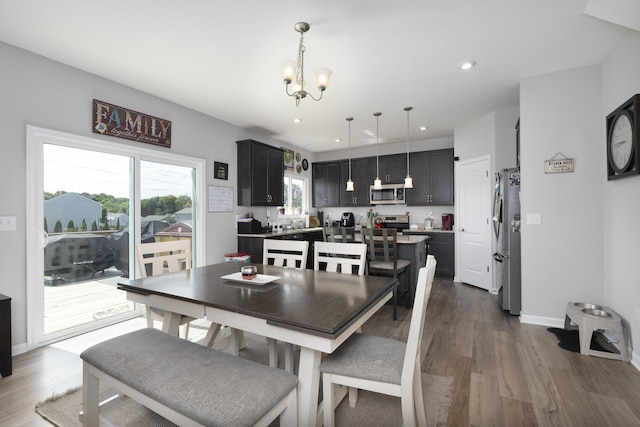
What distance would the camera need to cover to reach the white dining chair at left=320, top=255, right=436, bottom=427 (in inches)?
50.4

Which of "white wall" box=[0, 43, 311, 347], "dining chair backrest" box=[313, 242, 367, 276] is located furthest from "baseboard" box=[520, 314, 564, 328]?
"white wall" box=[0, 43, 311, 347]

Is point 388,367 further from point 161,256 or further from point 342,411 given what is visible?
point 161,256

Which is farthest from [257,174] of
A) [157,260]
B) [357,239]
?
[157,260]

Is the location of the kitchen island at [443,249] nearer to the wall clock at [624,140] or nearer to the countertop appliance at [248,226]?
the wall clock at [624,140]

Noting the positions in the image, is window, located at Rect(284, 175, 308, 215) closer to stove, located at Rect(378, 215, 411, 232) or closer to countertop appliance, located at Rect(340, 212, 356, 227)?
countertop appliance, located at Rect(340, 212, 356, 227)

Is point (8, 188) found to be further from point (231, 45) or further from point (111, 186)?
point (231, 45)

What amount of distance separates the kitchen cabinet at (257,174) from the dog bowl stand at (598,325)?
413cm

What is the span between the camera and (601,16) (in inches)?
81.9

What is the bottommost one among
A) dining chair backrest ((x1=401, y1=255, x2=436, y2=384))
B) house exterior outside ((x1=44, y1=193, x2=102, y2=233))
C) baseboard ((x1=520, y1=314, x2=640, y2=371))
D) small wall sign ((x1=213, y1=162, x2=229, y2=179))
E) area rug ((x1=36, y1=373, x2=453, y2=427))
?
area rug ((x1=36, y1=373, x2=453, y2=427))

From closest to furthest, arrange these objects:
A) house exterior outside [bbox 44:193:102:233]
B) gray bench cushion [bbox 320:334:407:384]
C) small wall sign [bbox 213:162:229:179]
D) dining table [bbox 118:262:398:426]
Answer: dining table [bbox 118:262:398:426], gray bench cushion [bbox 320:334:407:384], house exterior outside [bbox 44:193:102:233], small wall sign [bbox 213:162:229:179]

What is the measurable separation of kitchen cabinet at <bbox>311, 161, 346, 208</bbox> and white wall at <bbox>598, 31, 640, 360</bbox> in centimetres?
459

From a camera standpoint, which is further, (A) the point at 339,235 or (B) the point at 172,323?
(A) the point at 339,235

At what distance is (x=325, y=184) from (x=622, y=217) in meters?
5.12

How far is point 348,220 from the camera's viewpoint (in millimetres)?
6656
